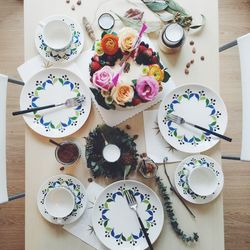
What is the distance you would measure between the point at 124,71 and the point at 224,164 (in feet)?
3.12

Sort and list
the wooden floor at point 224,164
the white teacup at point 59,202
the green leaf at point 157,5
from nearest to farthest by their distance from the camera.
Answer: the white teacup at point 59,202, the green leaf at point 157,5, the wooden floor at point 224,164

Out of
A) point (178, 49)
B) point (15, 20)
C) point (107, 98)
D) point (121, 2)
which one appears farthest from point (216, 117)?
point (15, 20)

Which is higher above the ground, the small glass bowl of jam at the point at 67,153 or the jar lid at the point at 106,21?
the jar lid at the point at 106,21

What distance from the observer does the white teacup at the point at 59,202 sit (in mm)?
1238

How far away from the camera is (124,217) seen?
50.1 inches

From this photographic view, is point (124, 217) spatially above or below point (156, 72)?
below

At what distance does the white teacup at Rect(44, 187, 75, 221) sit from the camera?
1238mm

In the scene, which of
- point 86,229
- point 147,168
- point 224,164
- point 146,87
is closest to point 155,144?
point 147,168

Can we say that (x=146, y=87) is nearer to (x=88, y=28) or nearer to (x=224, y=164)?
(x=88, y=28)

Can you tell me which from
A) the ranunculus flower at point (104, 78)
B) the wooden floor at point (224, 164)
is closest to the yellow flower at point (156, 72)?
the ranunculus flower at point (104, 78)

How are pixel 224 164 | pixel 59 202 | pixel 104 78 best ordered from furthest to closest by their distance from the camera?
pixel 224 164, pixel 59 202, pixel 104 78

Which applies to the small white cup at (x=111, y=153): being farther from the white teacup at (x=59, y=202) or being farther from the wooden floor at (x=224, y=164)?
the wooden floor at (x=224, y=164)

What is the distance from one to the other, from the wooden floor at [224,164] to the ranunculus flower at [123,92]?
932 mm

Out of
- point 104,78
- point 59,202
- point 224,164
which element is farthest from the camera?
point 224,164
